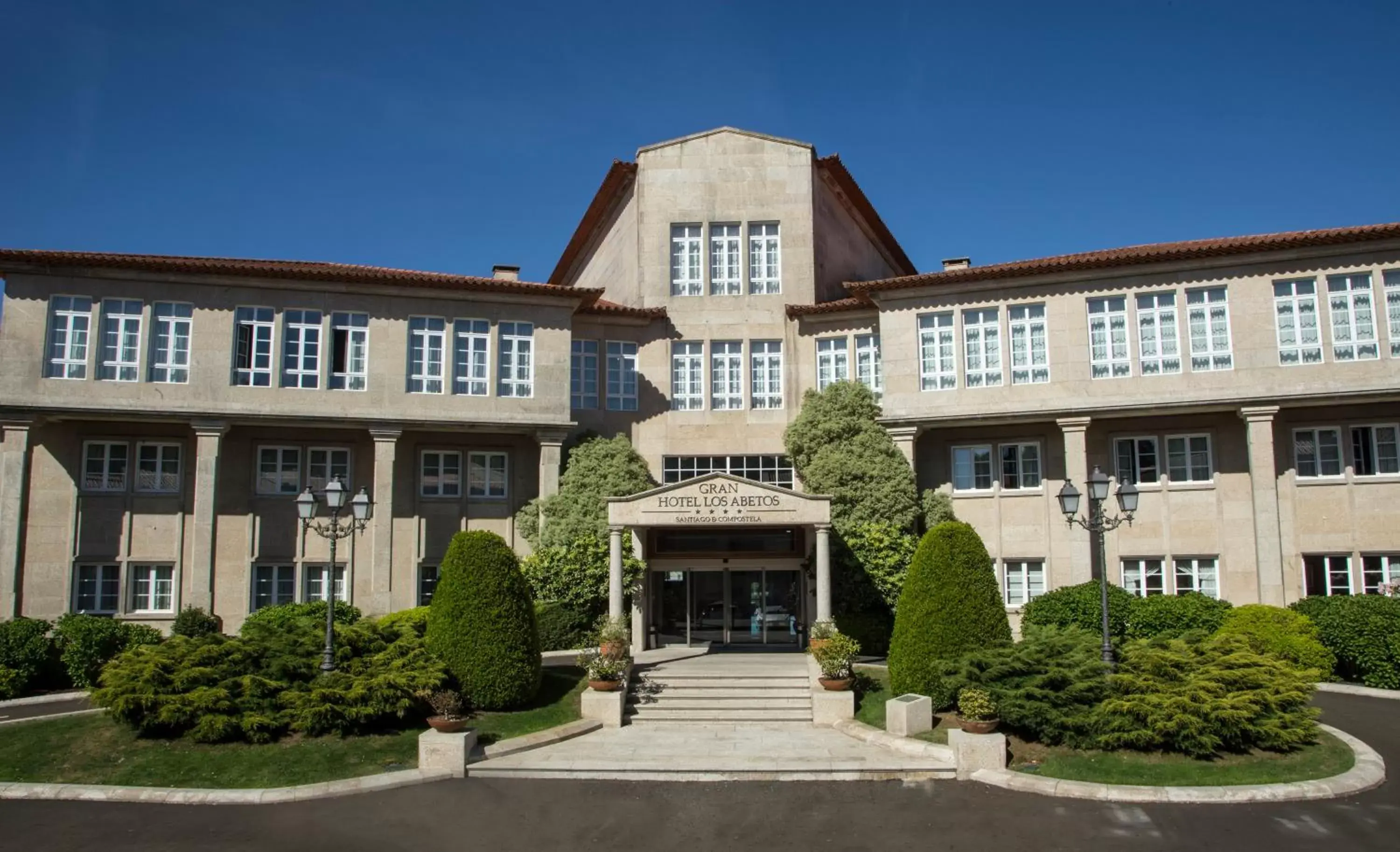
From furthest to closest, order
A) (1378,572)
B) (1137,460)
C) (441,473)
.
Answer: (441,473) < (1137,460) < (1378,572)

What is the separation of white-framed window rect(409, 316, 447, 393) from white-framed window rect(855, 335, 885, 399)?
12057 millimetres

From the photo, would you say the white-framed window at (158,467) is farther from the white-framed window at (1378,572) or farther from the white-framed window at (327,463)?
the white-framed window at (1378,572)

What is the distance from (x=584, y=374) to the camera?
99.4ft

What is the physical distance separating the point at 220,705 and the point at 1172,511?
22.9m

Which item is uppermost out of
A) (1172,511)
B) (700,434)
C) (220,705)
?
(700,434)

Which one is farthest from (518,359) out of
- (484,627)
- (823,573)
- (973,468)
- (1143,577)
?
(1143,577)

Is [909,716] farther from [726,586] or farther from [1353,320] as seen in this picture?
[1353,320]

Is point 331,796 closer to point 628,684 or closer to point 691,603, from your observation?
point 628,684

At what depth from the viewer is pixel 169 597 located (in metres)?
26.7

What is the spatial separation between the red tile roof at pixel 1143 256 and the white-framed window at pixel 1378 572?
7841 millimetres

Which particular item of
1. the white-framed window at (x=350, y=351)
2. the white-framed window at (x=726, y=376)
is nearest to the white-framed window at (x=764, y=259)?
the white-framed window at (x=726, y=376)

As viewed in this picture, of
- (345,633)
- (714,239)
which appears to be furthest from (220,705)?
(714,239)

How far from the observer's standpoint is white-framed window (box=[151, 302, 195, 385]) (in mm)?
26172

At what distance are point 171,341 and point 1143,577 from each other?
1047 inches
